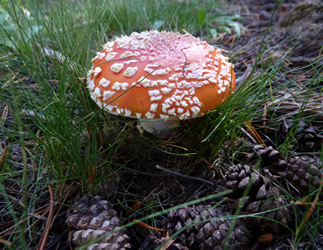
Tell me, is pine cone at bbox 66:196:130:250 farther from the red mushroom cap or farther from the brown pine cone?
the brown pine cone

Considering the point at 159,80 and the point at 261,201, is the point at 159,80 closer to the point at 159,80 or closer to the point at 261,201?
the point at 159,80

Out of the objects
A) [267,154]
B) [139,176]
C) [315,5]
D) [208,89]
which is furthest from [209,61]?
[315,5]

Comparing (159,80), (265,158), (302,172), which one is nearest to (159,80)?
(159,80)

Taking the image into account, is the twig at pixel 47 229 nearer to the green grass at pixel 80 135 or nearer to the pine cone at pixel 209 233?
the green grass at pixel 80 135

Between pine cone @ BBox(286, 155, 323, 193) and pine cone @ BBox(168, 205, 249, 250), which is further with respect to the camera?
pine cone @ BBox(286, 155, 323, 193)

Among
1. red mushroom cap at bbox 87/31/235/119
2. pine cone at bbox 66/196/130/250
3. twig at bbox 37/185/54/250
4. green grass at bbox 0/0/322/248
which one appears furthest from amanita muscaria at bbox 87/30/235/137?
twig at bbox 37/185/54/250

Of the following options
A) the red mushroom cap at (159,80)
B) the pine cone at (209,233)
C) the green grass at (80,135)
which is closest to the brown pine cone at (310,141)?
the green grass at (80,135)
